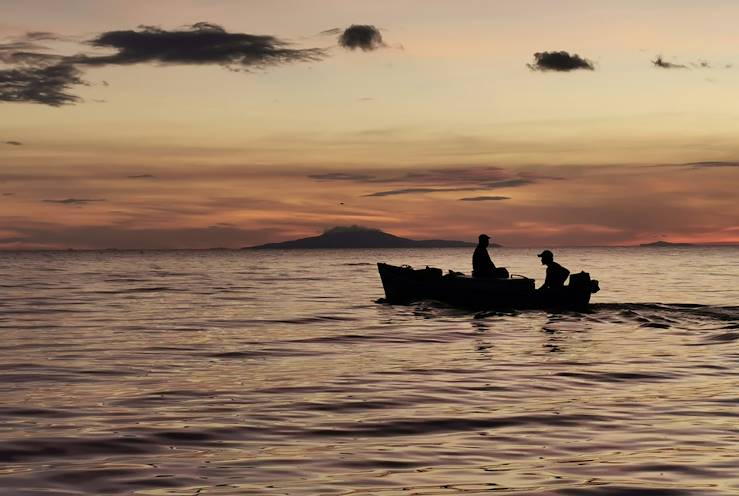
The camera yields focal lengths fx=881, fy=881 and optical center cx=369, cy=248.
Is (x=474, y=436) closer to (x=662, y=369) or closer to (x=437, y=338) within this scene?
(x=662, y=369)

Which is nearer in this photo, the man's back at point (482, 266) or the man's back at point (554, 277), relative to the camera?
the man's back at point (554, 277)

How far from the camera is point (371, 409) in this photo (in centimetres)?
Result: 1342

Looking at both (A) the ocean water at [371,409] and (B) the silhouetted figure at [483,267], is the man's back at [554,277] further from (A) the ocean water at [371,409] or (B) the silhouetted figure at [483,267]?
(A) the ocean water at [371,409]

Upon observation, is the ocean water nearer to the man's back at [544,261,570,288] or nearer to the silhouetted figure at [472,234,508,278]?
the man's back at [544,261,570,288]

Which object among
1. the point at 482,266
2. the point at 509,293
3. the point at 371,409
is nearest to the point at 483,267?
the point at 482,266

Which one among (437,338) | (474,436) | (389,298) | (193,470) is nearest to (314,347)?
(437,338)

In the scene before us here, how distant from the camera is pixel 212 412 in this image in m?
13.1

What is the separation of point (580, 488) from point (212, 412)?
6.27 m

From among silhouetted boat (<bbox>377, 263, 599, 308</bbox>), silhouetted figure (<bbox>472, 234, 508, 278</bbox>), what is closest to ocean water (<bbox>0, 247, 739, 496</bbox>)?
silhouetted boat (<bbox>377, 263, 599, 308</bbox>)

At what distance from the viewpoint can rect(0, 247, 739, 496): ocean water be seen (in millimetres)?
9234

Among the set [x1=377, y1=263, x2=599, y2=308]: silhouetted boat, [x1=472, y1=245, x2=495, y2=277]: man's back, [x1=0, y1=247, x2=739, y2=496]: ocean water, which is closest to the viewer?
[x1=0, y1=247, x2=739, y2=496]: ocean water

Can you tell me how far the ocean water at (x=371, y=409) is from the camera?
9.23 meters

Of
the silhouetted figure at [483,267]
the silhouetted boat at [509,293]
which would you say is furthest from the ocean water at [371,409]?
the silhouetted figure at [483,267]

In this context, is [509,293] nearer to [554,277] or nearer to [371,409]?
[554,277]
